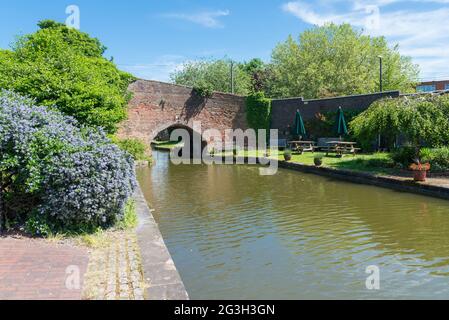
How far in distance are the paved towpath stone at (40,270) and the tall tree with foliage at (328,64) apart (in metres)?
25.9

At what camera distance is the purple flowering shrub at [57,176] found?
548 centimetres

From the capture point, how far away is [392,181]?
11.1 meters

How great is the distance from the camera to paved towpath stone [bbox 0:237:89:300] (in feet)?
11.9

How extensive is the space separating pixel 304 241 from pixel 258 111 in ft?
64.1

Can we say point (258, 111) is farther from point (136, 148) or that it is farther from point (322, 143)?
point (136, 148)

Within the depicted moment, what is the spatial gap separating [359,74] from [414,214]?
79.3 feet

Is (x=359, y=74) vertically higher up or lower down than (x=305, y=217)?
higher up

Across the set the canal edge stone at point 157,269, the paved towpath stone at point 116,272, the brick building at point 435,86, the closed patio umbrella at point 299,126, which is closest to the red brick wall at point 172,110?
the closed patio umbrella at point 299,126

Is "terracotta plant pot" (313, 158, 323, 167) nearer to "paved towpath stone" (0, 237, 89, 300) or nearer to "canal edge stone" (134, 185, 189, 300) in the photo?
"canal edge stone" (134, 185, 189, 300)

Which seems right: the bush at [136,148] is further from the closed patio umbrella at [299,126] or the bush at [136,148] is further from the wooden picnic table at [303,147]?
the closed patio umbrella at [299,126]

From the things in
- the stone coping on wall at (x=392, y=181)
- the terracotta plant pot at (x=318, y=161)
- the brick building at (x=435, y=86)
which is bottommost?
the stone coping on wall at (x=392, y=181)
